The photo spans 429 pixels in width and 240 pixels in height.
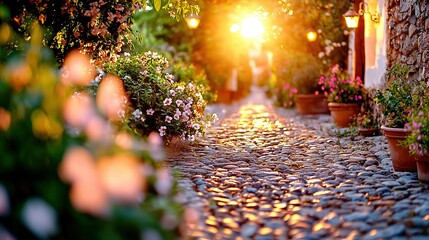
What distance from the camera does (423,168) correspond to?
600 cm

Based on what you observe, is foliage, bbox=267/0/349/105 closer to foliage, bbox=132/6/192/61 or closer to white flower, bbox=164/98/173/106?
foliage, bbox=132/6/192/61

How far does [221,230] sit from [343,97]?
26.0ft

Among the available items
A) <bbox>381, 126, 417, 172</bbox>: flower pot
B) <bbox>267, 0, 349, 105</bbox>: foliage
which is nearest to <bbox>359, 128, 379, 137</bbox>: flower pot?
<bbox>381, 126, 417, 172</bbox>: flower pot

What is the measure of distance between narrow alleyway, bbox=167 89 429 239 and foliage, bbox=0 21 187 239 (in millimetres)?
1167

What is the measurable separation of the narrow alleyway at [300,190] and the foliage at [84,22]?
1.76 metres

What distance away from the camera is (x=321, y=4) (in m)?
15.0

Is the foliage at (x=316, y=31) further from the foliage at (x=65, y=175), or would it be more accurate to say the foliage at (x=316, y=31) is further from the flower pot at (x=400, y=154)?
the foliage at (x=65, y=175)

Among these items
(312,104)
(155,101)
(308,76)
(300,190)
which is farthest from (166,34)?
(300,190)

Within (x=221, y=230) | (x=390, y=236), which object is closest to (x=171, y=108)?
(x=221, y=230)

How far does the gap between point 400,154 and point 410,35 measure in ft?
8.66

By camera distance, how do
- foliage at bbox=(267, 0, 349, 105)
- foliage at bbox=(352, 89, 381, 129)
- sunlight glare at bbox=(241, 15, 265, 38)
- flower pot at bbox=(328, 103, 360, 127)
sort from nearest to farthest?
foliage at bbox=(352, 89, 381, 129)
flower pot at bbox=(328, 103, 360, 127)
foliage at bbox=(267, 0, 349, 105)
sunlight glare at bbox=(241, 15, 265, 38)

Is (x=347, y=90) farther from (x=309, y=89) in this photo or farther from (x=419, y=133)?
(x=419, y=133)

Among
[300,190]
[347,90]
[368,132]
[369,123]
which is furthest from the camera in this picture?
[347,90]

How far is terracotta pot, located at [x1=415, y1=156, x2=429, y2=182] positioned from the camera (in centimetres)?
594
